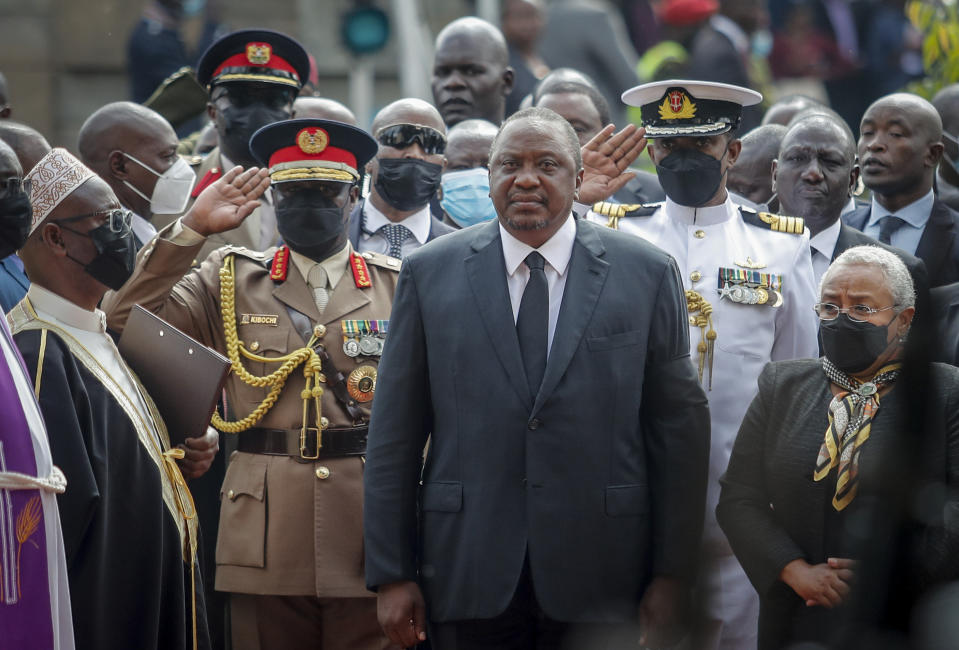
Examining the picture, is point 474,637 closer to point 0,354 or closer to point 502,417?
point 502,417

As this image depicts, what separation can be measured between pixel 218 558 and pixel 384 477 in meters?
1.09

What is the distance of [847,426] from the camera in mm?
4629

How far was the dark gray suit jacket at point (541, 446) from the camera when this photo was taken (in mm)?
4281

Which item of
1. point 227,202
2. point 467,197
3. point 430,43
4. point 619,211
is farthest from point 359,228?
point 430,43

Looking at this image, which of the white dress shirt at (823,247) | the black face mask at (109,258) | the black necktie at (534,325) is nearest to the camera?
the black necktie at (534,325)

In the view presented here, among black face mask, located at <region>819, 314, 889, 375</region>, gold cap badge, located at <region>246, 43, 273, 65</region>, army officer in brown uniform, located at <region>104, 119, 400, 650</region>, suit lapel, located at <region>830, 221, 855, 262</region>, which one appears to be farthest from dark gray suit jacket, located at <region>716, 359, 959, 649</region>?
gold cap badge, located at <region>246, 43, 273, 65</region>

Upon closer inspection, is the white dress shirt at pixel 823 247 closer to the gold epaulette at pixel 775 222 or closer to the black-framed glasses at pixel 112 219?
the gold epaulette at pixel 775 222

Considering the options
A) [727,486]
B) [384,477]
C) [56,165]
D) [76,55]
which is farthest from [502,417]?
[76,55]

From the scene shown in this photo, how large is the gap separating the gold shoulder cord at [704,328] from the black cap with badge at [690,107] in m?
0.67

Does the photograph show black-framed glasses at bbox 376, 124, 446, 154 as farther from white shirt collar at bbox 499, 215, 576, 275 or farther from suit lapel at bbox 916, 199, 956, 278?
suit lapel at bbox 916, 199, 956, 278

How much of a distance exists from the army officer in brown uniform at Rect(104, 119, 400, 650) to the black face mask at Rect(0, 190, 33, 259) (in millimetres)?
791

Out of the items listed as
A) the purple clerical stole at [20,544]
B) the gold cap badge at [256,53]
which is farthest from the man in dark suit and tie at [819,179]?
the purple clerical stole at [20,544]

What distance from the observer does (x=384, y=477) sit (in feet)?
14.4

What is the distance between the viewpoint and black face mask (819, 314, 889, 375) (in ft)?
15.4
